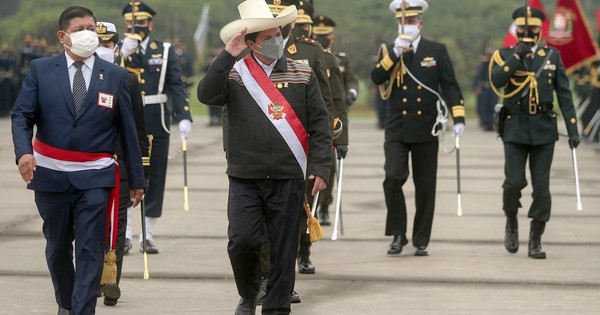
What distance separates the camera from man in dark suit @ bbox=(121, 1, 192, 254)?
11523mm

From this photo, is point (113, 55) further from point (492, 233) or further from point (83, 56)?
point (492, 233)

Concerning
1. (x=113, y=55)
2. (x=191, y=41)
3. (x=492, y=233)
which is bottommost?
(x=191, y=41)

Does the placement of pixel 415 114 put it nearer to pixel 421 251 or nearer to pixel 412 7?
pixel 412 7

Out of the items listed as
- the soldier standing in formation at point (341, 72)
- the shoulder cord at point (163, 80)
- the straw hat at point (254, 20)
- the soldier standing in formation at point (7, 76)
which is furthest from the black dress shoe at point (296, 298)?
the soldier standing in formation at point (7, 76)

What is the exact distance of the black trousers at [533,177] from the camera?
38.0 feet

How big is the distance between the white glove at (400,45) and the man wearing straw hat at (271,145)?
314 cm

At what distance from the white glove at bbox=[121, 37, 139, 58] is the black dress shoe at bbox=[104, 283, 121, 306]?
2.92 m

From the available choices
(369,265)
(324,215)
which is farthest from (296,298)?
(324,215)

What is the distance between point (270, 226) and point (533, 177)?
3893 mm

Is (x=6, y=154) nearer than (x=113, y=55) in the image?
No

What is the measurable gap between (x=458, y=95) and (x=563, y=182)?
6.94 m

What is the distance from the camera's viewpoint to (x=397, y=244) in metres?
11.6

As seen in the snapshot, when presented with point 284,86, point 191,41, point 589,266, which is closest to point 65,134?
point 284,86

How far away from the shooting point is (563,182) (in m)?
18.1
